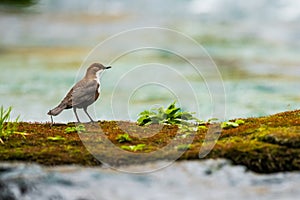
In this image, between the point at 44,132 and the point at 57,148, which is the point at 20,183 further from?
the point at 44,132

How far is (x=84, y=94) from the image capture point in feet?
15.1

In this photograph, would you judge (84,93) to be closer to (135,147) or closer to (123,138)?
(123,138)

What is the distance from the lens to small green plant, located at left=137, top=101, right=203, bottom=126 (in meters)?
4.88

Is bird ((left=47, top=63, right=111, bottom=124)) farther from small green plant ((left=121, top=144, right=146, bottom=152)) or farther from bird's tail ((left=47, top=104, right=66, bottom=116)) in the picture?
small green plant ((left=121, top=144, right=146, bottom=152))

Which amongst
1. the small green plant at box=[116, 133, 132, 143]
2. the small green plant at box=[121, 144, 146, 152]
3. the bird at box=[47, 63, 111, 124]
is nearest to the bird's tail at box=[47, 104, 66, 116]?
the bird at box=[47, 63, 111, 124]

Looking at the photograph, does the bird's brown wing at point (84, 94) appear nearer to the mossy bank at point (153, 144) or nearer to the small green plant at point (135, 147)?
the mossy bank at point (153, 144)

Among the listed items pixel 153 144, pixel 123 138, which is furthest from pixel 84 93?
pixel 153 144

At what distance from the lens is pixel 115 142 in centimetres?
424

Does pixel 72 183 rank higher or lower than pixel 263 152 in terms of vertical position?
lower

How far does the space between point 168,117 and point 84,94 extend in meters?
0.77

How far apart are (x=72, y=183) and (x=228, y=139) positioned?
120 centimetres

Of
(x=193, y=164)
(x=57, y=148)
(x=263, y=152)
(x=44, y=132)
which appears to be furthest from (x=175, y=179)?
(x=44, y=132)

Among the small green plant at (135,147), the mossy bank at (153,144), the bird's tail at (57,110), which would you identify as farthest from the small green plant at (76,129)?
the small green plant at (135,147)

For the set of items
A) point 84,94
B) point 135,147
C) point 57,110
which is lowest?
point 135,147
